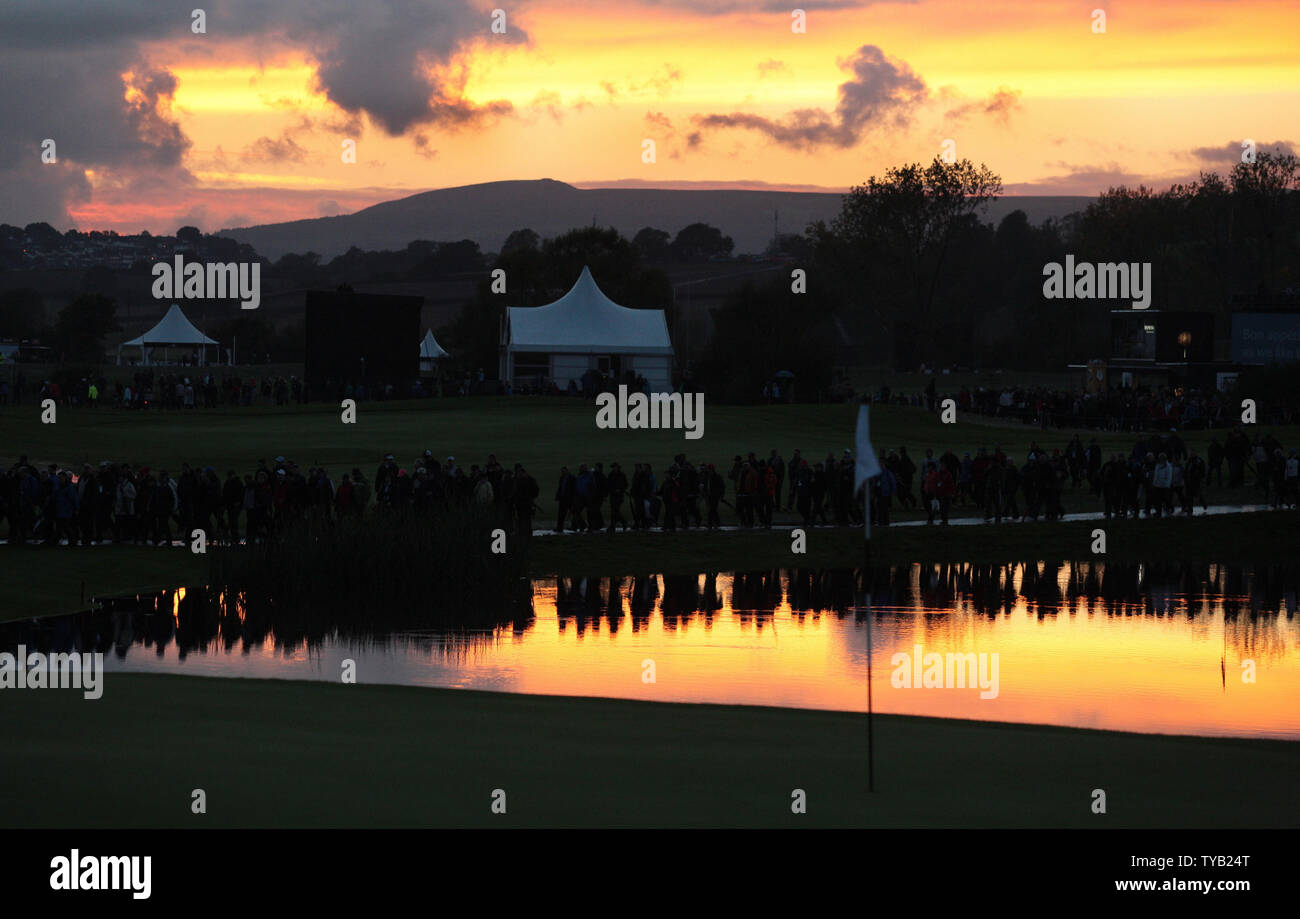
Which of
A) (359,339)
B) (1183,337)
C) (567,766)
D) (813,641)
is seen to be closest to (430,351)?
(359,339)

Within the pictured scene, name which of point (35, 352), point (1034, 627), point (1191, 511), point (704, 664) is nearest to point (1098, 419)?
point (1191, 511)

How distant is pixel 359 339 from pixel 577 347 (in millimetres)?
10373

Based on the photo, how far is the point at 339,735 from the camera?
51.4 feet

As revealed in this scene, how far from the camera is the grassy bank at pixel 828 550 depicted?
30.1 m

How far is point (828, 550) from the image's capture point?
3422cm

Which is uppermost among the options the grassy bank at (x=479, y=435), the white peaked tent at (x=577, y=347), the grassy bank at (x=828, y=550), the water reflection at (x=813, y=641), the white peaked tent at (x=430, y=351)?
the white peaked tent at (x=430, y=351)

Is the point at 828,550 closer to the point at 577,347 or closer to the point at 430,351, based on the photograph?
the point at 577,347

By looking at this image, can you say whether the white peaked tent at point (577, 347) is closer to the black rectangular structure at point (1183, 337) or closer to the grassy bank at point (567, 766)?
the black rectangular structure at point (1183, 337)

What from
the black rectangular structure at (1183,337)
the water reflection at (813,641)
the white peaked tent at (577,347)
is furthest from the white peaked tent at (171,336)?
the water reflection at (813,641)

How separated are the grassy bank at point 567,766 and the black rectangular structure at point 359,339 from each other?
2265 inches

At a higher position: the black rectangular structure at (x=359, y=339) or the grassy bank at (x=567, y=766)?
the black rectangular structure at (x=359, y=339)

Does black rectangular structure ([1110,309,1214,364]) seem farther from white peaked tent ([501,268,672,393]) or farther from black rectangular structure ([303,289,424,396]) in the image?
black rectangular structure ([303,289,424,396])

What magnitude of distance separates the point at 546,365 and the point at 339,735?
201 feet
